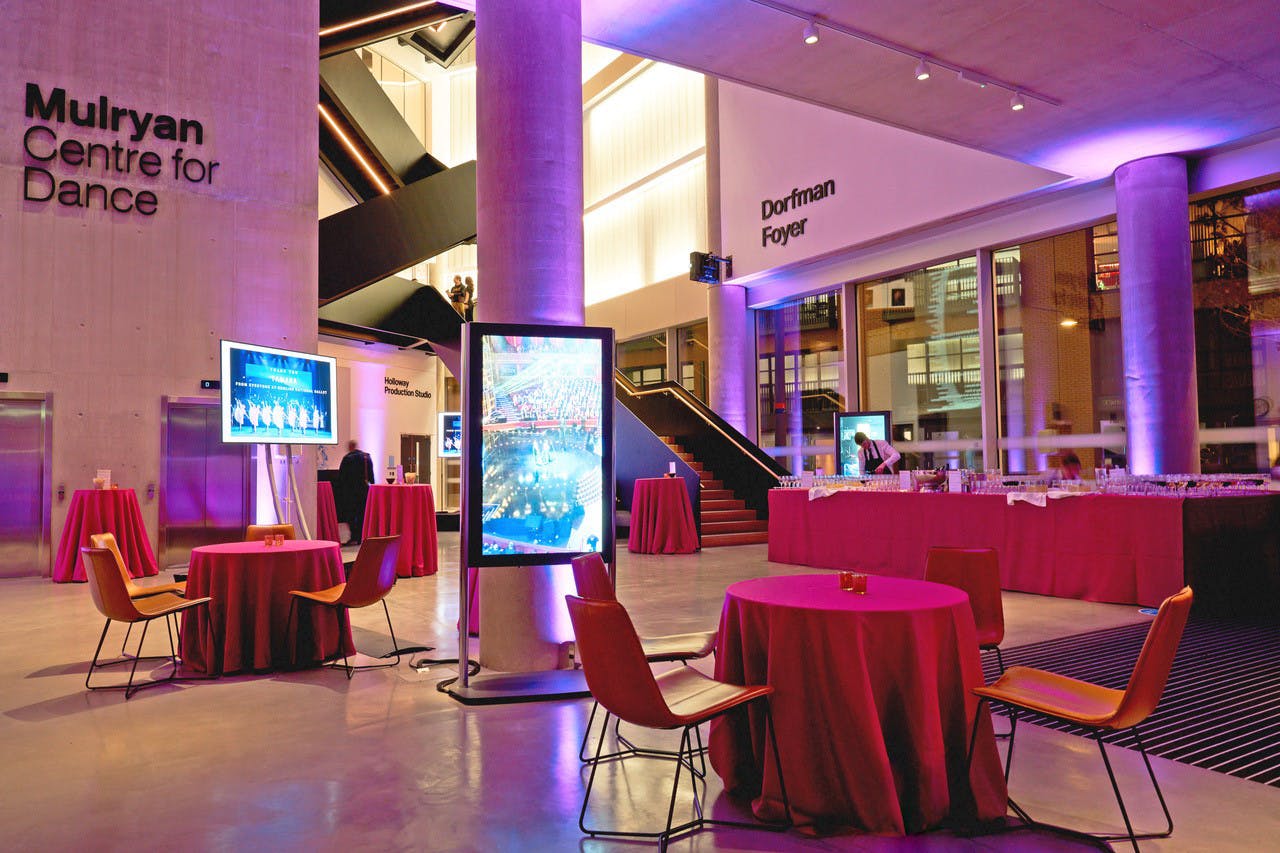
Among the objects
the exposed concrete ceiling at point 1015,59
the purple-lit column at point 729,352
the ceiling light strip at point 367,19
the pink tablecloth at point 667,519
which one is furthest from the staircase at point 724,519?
the ceiling light strip at point 367,19

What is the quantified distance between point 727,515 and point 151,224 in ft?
27.9

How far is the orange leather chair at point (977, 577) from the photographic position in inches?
156

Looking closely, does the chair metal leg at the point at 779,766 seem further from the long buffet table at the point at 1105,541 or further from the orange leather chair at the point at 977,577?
the long buffet table at the point at 1105,541

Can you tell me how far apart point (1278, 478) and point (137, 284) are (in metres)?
11.5

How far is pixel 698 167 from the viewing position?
17.4 metres

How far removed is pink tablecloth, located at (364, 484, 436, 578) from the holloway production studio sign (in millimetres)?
4509

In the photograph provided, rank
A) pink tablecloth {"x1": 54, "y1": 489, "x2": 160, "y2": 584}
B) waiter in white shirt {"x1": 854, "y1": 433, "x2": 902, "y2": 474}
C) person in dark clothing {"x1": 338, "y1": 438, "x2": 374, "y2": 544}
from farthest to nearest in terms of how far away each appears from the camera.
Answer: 1. person in dark clothing {"x1": 338, "y1": 438, "x2": 374, "y2": 544}
2. waiter in white shirt {"x1": 854, "y1": 433, "x2": 902, "y2": 474}
3. pink tablecloth {"x1": 54, "y1": 489, "x2": 160, "y2": 584}

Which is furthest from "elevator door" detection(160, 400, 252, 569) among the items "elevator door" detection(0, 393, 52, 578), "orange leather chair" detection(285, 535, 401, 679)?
"orange leather chair" detection(285, 535, 401, 679)

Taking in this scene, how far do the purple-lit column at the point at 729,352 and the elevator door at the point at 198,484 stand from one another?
8367mm

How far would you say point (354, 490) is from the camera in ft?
42.4

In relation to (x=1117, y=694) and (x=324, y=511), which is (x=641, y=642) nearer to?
(x=1117, y=694)

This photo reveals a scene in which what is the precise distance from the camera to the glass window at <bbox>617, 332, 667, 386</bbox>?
1892cm

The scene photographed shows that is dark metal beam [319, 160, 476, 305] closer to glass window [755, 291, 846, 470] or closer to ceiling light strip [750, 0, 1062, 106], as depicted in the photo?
glass window [755, 291, 846, 470]

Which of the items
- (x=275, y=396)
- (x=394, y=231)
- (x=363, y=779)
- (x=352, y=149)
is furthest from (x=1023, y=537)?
(x=352, y=149)
